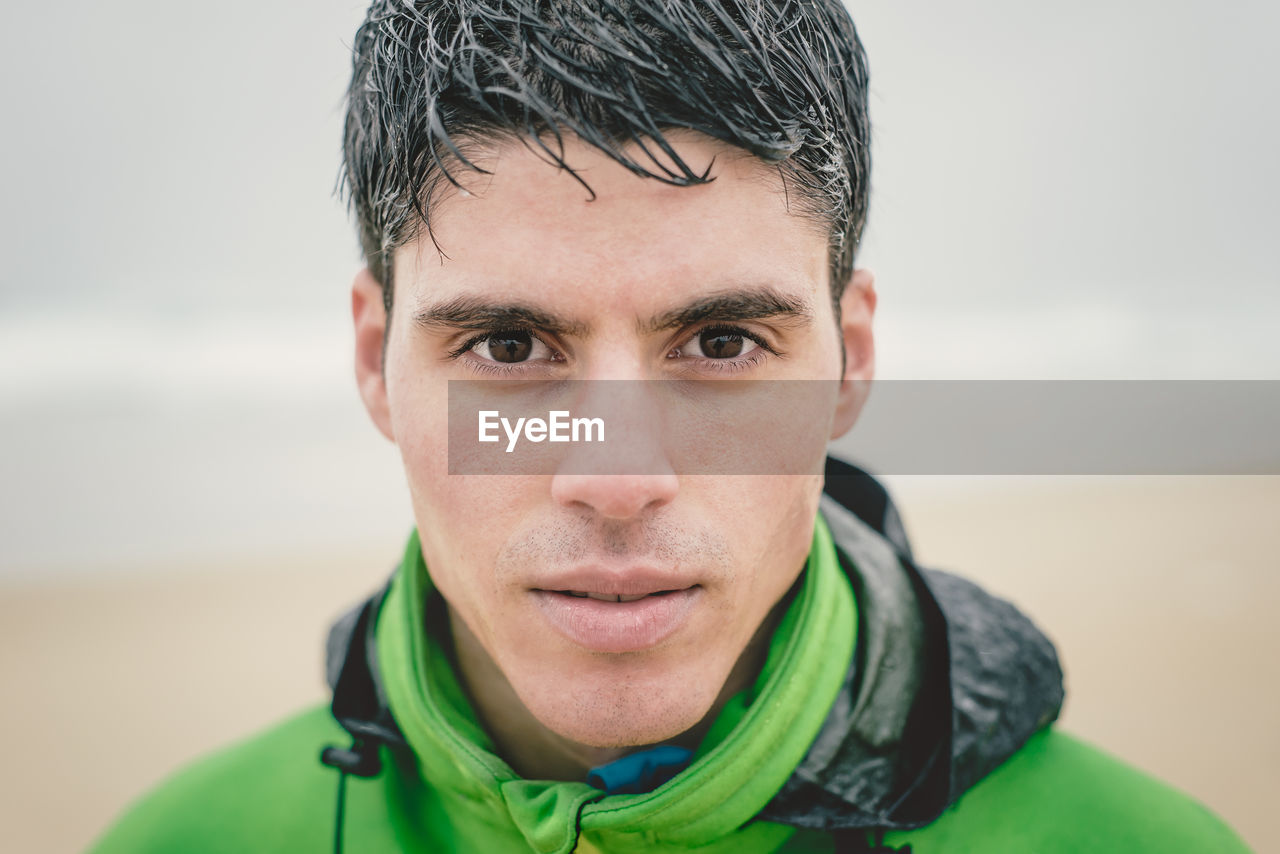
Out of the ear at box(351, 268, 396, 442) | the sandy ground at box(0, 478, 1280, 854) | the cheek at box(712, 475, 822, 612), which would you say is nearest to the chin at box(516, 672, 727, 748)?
the cheek at box(712, 475, 822, 612)

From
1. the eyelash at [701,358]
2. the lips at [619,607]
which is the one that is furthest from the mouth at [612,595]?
the eyelash at [701,358]

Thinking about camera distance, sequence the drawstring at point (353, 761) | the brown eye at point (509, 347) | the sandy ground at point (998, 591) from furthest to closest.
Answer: the sandy ground at point (998, 591) → the drawstring at point (353, 761) → the brown eye at point (509, 347)

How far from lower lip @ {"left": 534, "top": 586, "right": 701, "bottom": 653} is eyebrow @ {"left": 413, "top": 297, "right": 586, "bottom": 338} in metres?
0.55

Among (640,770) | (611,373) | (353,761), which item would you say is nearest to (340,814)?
(353,761)

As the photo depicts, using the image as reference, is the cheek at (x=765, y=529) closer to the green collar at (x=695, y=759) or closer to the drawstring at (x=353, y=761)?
the green collar at (x=695, y=759)

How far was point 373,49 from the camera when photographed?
2.13m

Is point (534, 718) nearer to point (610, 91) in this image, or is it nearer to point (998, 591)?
point (610, 91)

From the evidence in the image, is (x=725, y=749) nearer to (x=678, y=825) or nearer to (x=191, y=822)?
(x=678, y=825)

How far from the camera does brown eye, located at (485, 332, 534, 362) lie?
5.98ft

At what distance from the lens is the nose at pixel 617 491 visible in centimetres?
159

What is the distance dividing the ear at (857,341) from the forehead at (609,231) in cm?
49

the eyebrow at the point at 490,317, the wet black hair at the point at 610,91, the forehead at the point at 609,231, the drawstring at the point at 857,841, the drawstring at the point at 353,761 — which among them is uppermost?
the wet black hair at the point at 610,91

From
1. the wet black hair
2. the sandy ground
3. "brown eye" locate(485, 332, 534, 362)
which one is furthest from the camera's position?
the sandy ground

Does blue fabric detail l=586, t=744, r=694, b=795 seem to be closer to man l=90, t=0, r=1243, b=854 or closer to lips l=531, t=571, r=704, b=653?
man l=90, t=0, r=1243, b=854
